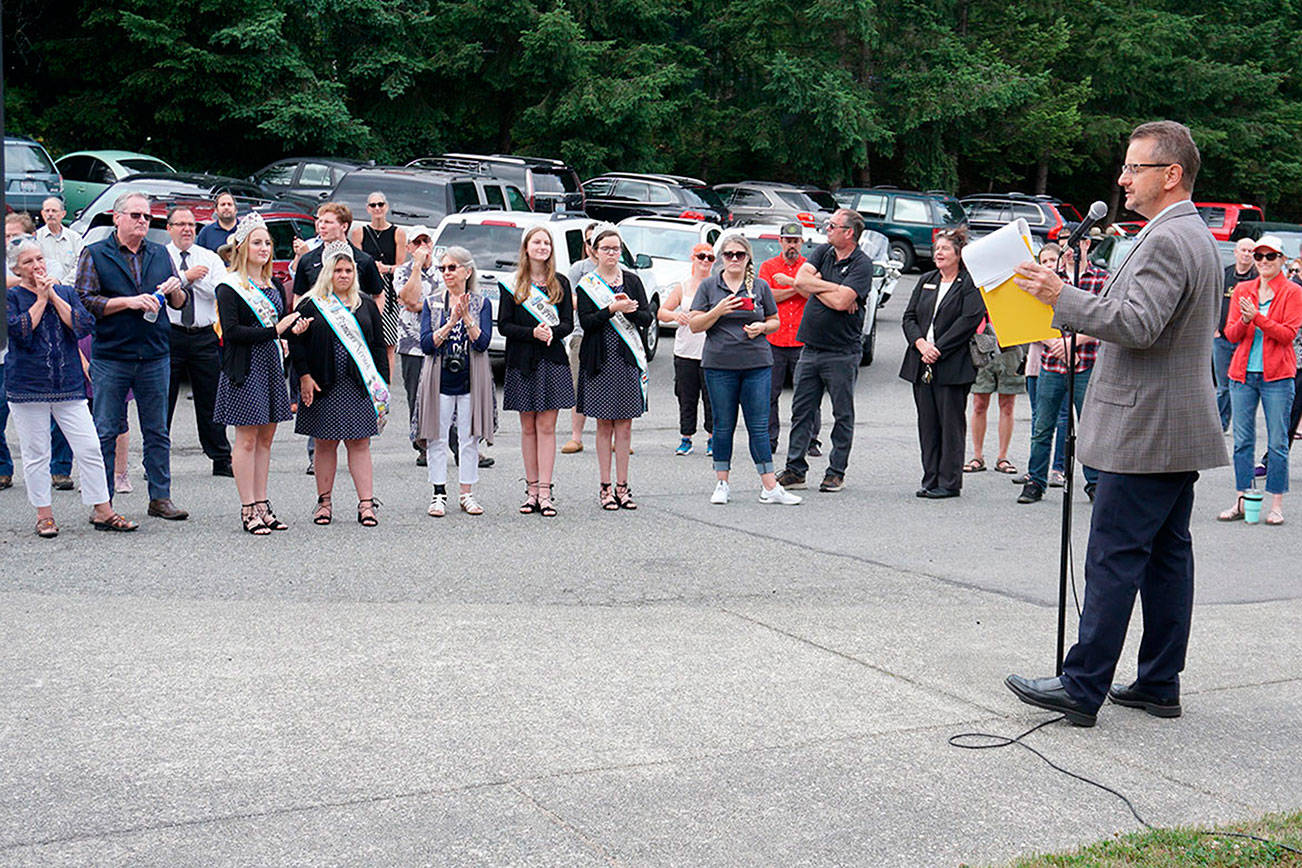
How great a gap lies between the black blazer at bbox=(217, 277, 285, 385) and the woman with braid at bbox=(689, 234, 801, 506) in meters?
2.90

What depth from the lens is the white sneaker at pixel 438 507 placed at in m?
9.62

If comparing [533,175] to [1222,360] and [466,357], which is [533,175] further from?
[466,357]

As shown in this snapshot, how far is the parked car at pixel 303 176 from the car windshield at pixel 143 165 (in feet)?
6.21

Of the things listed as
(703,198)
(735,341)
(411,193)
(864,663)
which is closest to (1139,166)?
(864,663)

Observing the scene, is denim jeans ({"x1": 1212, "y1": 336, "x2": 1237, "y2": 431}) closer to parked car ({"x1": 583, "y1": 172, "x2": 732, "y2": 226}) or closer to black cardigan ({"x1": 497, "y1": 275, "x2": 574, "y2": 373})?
black cardigan ({"x1": 497, "y1": 275, "x2": 574, "y2": 373})

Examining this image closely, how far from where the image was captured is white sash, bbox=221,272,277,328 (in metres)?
8.79

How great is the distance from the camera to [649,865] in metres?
4.15

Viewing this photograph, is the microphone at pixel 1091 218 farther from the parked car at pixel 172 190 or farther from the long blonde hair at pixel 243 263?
the parked car at pixel 172 190

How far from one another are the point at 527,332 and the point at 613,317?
613 millimetres

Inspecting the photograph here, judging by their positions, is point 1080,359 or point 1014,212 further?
point 1014,212

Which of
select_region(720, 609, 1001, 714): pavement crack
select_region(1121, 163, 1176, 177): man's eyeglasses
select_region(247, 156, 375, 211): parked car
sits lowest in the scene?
select_region(720, 609, 1001, 714): pavement crack

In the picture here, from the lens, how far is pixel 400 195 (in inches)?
786

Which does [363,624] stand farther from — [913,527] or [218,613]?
[913,527]

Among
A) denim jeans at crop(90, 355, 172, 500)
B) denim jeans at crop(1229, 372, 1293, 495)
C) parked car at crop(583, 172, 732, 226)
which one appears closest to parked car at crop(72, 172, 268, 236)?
parked car at crop(583, 172, 732, 226)
